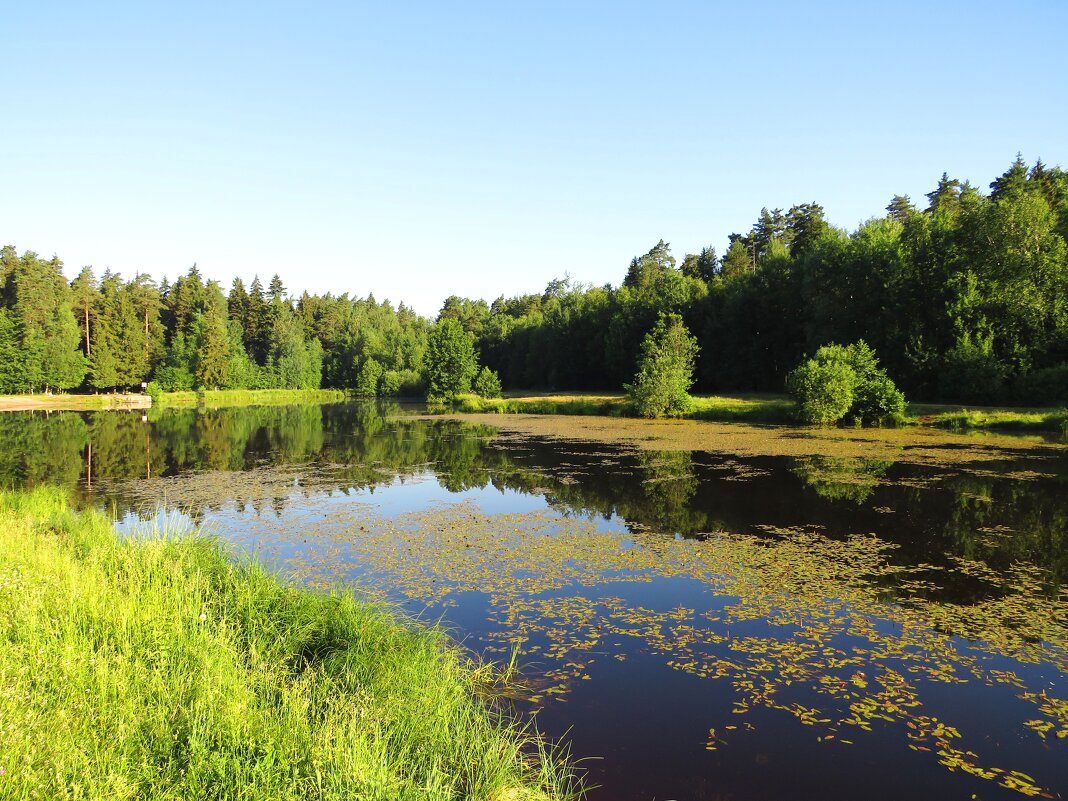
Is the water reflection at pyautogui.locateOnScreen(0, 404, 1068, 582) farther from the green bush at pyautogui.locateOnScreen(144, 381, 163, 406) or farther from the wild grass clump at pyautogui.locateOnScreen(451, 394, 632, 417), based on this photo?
the green bush at pyautogui.locateOnScreen(144, 381, 163, 406)

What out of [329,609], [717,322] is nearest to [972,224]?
[717,322]

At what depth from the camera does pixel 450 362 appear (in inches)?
2292

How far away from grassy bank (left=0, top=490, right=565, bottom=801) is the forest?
121ft

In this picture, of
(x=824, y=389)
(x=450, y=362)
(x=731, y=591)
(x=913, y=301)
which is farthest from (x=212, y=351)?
(x=731, y=591)

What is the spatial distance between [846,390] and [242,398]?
2434 inches

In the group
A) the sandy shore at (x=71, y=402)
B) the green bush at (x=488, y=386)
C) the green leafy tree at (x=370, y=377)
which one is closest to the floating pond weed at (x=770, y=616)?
the green bush at (x=488, y=386)

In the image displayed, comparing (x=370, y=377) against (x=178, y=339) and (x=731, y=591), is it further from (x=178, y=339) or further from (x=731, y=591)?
(x=731, y=591)

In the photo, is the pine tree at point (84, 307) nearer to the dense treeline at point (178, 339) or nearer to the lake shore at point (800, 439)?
the dense treeline at point (178, 339)

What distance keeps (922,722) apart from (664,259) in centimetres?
8349

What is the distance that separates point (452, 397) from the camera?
5719 cm

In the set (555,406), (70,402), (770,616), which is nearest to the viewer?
(770,616)

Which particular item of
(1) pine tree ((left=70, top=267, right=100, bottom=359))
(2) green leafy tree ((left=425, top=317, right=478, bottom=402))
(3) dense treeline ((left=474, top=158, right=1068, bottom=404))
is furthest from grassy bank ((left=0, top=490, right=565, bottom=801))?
(1) pine tree ((left=70, top=267, right=100, bottom=359))

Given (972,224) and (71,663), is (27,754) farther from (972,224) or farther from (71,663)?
(972,224)

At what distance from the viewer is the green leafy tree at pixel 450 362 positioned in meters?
57.4
